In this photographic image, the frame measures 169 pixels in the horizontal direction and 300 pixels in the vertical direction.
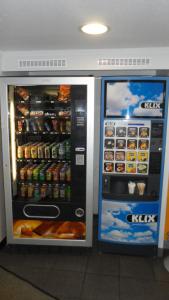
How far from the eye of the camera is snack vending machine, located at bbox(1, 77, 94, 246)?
2.34 meters

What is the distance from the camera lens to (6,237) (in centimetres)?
267

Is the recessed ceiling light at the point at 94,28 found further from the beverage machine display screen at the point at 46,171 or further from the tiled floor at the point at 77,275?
the tiled floor at the point at 77,275

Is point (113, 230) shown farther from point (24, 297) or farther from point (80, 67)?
point (80, 67)

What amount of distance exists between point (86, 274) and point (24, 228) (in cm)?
80

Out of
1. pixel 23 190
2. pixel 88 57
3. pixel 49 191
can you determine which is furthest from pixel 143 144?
pixel 23 190

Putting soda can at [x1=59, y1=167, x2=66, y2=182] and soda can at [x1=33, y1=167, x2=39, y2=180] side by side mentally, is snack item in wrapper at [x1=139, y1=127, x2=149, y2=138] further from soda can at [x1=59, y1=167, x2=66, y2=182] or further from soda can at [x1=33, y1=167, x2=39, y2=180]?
soda can at [x1=33, y1=167, x2=39, y2=180]

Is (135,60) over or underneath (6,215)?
over

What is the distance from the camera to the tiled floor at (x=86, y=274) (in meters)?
1.99

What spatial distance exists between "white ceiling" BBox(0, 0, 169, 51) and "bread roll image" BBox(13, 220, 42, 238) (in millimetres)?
1769

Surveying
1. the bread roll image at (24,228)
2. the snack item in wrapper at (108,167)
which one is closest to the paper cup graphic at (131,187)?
the snack item in wrapper at (108,167)

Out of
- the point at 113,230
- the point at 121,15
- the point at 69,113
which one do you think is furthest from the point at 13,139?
the point at 121,15

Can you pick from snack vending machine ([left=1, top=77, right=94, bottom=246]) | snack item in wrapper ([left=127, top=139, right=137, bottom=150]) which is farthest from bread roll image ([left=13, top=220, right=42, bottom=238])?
snack item in wrapper ([left=127, top=139, right=137, bottom=150])

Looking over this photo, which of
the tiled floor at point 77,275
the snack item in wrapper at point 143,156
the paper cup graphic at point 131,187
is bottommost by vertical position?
the tiled floor at point 77,275

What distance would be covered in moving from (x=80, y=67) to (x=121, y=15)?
3.06ft
